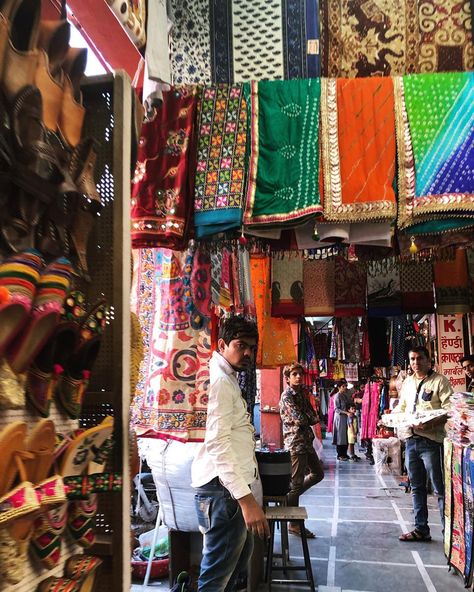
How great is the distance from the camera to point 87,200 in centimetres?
120

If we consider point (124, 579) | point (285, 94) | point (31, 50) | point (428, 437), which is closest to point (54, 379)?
point (124, 579)

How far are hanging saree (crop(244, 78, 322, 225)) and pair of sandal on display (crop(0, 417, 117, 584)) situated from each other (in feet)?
4.62

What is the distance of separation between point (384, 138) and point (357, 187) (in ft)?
0.88

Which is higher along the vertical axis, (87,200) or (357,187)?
(357,187)

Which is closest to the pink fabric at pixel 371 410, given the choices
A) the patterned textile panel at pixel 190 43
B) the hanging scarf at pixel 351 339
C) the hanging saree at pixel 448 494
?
the hanging scarf at pixel 351 339

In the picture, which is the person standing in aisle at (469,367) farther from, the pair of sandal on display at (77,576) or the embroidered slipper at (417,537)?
the pair of sandal on display at (77,576)

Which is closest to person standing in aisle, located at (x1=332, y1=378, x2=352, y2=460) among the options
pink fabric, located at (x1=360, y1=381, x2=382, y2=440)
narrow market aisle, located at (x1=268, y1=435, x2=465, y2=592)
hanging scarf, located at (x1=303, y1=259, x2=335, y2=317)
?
pink fabric, located at (x1=360, y1=381, x2=382, y2=440)

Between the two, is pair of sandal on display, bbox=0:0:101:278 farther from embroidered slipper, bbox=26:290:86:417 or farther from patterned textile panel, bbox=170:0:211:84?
patterned textile panel, bbox=170:0:211:84

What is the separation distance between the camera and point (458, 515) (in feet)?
12.1

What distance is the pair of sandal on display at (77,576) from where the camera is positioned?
3.33 ft

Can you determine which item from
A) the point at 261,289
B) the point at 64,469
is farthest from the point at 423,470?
the point at 64,469

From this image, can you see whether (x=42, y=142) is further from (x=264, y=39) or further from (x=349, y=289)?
(x=349, y=289)

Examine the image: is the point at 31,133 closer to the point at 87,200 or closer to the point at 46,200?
the point at 46,200

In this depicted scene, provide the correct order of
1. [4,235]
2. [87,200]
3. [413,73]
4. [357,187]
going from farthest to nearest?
1. [413,73]
2. [357,187]
3. [87,200]
4. [4,235]
